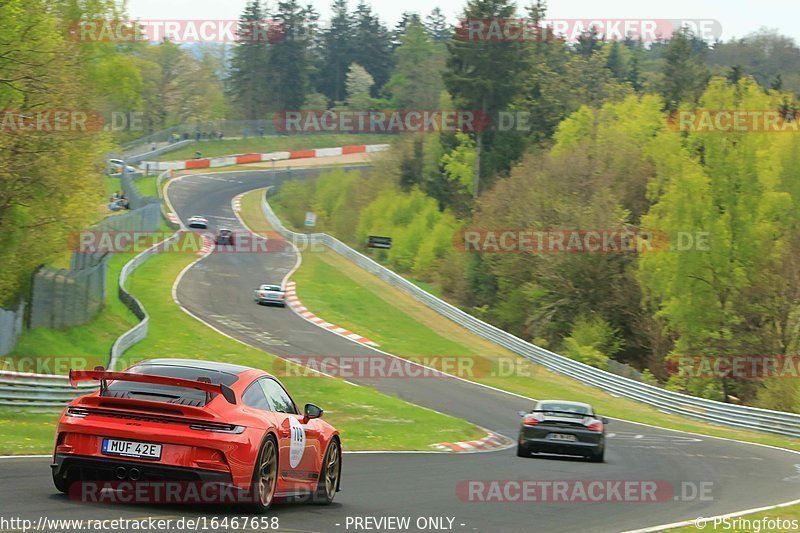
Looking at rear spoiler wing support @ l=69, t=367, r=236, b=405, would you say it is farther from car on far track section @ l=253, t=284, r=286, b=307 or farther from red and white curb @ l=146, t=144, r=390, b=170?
red and white curb @ l=146, t=144, r=390, b=170

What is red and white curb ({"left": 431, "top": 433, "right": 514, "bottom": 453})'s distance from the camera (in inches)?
872

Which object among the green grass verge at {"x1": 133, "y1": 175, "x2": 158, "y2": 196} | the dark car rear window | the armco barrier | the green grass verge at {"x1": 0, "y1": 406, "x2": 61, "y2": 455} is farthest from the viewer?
the green grass verge at {"x1": 133, "y1": 175, "x2": 158, "y2": 196}

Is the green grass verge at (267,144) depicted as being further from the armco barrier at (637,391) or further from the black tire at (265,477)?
the black tire at (265,477)

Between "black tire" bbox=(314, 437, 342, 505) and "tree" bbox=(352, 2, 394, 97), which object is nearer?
"black tire" bbox=(314, 437, 342, 505)

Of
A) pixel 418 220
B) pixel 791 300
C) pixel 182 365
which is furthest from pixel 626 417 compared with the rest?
pixel 418 220

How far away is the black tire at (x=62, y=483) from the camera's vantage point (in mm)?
9109

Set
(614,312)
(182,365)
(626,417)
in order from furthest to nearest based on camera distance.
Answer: (614,312) < (626,417) < (182,365)

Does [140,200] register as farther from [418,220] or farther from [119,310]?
[119,310]

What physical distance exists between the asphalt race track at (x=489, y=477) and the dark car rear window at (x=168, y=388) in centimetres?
94

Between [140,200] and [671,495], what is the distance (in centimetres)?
6022

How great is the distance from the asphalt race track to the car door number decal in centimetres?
49

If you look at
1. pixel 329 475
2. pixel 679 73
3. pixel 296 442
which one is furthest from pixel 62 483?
pixel 679 73

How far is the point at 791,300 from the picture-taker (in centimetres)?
4262

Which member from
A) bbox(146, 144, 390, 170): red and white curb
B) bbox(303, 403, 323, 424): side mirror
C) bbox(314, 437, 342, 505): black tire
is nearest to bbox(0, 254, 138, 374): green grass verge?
bbox(314, 437, 342, 505): black tire
